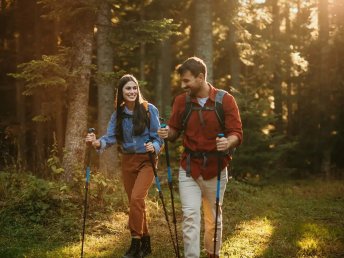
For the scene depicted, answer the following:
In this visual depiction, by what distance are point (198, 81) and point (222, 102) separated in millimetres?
410

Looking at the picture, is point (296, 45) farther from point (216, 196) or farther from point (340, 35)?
point (216, 196)

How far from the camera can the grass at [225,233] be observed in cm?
738

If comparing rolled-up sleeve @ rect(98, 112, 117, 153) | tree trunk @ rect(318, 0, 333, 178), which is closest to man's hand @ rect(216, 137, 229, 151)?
rolled-up sleeve @ rect(98, 112, 117, 153)

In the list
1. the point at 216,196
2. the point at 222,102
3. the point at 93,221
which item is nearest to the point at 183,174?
the point at 216,196

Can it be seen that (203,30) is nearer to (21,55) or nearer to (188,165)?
(21,55)

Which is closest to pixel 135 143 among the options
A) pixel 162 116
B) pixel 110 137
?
pixel 110 137

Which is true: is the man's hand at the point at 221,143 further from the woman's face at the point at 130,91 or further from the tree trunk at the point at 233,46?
the tree trunk at the point at 233,46

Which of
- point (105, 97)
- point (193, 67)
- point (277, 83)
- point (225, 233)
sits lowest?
point (225, 233)

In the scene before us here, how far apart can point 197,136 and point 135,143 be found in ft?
5.23

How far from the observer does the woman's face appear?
7035mm

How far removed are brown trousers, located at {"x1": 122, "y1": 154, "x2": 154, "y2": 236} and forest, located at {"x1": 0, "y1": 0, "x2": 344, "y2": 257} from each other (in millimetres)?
858

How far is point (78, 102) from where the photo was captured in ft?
36.6

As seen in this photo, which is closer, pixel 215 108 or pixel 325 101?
pixel 215 108

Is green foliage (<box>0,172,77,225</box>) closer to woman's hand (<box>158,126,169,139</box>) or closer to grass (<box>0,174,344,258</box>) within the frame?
grass (<box>0,174,344,258</box>)
